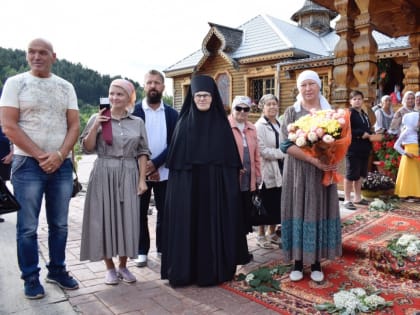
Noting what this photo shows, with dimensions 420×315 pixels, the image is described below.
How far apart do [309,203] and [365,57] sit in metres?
4.03

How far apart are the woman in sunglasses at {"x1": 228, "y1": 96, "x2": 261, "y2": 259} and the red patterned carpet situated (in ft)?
2.64

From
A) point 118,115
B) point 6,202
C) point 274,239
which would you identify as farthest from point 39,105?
point 274,239

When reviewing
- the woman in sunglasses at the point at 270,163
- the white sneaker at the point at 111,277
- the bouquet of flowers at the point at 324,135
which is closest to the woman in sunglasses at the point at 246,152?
the woman in sunglasses at the point at 270,163

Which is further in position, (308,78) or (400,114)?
(400,114)

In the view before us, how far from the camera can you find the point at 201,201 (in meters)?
3.34

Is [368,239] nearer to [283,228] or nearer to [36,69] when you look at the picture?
[283,228]

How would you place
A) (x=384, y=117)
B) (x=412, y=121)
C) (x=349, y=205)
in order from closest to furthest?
1. (x=349, y=205)
2. (x=412, y=121)
3. (x=384, y=117)

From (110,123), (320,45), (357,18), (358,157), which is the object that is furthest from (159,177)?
(320,45)

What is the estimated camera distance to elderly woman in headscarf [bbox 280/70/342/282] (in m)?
3.17

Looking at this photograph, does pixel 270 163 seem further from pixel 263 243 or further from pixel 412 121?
pixel 412 121

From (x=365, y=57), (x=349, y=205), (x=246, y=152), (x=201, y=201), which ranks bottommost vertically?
(x=349, y=205)

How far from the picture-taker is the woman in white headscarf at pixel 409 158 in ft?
18.9

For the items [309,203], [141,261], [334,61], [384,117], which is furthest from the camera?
[384,117]

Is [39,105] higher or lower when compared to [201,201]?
higher
